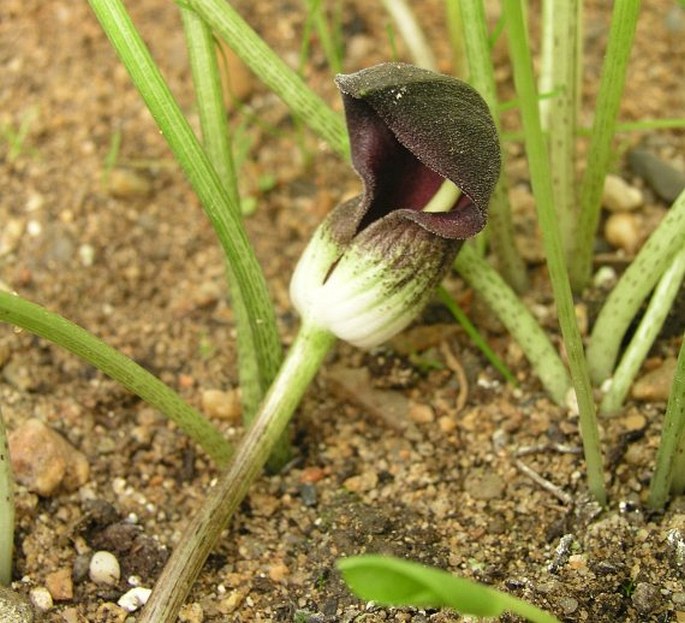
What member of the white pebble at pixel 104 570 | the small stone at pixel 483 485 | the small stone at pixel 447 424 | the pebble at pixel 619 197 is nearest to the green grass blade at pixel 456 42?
the pebble at pixel 619 197

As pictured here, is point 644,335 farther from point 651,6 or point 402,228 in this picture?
point 651,6

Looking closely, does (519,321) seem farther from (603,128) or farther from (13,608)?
(13,608)

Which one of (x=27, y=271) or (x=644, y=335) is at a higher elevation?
(x=27, y=271)

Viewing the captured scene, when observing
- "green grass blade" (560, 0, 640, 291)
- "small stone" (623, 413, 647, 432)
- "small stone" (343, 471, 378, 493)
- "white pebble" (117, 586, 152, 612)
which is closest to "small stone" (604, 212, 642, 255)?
"green grass blade" (560, 0, 640, 291)

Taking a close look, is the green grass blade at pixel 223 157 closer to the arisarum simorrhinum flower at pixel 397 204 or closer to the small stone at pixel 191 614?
the arisarum simorrhinum flower at pixel 397 204

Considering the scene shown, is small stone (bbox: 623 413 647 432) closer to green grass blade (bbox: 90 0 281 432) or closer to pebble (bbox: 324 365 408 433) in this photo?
pebble (bbox: 324 365 408 433)

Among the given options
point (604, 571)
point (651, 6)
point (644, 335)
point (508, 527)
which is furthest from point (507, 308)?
point (651, 6)
